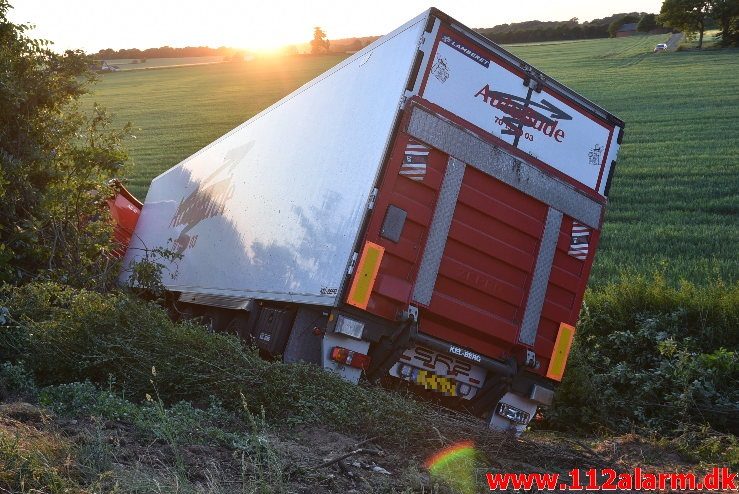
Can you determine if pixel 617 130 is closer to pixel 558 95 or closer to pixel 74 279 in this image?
pixel 558 95

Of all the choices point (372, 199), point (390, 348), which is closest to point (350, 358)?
point (390, 348)

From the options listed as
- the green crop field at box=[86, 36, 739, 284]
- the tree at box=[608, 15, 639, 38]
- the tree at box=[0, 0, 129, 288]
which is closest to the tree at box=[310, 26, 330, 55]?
the green crop field at box=[86, 36, 739, 284]

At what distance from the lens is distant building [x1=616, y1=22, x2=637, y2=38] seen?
241ft

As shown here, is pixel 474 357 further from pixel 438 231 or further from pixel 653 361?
pixel 653 361

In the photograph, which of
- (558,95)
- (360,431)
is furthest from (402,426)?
(558,95)

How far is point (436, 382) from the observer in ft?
25.7

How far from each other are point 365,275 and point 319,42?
68.5m

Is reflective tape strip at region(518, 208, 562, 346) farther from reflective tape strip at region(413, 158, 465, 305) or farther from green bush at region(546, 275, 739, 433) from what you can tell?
→ green bush at region(546, 275, 739, 433)

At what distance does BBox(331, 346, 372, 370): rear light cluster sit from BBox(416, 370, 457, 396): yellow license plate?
591mm

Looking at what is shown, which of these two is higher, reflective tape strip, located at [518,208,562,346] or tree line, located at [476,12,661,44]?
tree line, located at [476,12,661,44]

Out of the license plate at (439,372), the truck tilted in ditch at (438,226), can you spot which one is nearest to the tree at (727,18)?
the truck tilted in ditch at (438,226)

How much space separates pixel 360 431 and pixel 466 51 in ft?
10.5

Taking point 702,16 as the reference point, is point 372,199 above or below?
below

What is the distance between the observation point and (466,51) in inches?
307
